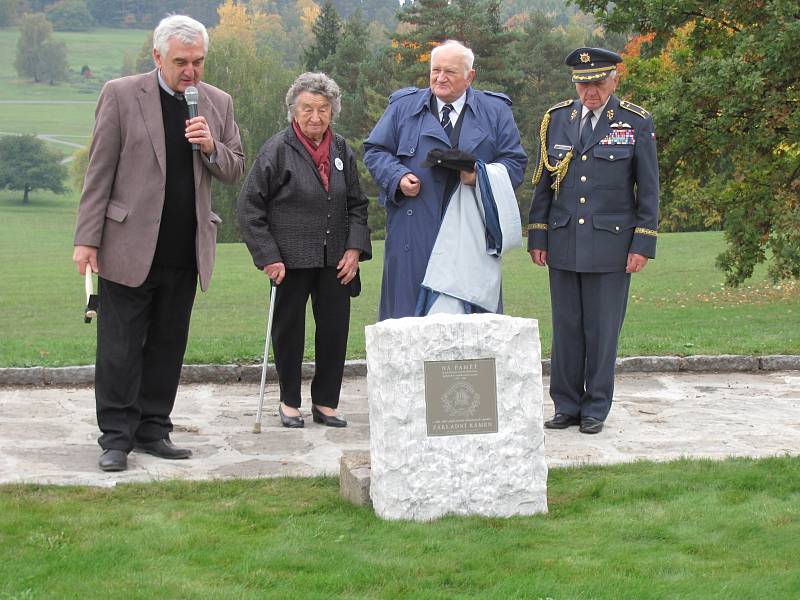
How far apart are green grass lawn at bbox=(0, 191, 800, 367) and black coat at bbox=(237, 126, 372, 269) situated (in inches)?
83.7

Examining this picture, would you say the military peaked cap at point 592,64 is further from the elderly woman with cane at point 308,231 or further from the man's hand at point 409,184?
the elderly woman with cane at point 308,231

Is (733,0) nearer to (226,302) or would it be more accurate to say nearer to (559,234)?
(559,234)

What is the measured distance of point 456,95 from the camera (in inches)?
270

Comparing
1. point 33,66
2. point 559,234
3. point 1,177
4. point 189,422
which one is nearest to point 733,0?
point 559,234

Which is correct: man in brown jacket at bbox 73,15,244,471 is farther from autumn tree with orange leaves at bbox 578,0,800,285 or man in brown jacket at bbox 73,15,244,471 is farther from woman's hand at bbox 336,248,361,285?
autumn tree with orange leaves at bbox 578,0,800,285

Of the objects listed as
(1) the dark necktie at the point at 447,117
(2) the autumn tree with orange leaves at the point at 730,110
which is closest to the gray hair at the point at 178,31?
(1) the dark necktie at the point at 447,117

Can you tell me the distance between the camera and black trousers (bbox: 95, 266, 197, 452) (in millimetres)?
6535

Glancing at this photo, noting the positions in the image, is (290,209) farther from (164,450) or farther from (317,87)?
(164,450)

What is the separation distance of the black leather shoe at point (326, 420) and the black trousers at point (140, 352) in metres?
Answer: 1.06

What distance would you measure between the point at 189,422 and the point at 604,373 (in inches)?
98.8

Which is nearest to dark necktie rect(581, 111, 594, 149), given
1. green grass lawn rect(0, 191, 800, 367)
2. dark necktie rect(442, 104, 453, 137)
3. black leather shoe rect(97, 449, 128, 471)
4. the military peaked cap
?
the military peaked cap

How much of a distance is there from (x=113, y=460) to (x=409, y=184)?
6.81ft

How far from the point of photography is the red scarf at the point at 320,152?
24.6 feet

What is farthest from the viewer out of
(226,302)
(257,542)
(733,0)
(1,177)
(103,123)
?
(1,177)
